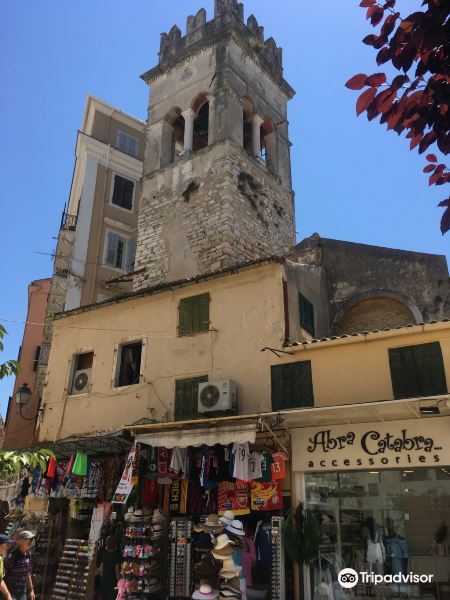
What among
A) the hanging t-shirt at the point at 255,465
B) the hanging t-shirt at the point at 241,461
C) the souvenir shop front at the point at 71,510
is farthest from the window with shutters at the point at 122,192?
the hanging t-shirt at the point at 255,465

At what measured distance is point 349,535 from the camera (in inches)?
372

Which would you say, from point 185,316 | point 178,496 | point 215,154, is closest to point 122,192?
point 215,154

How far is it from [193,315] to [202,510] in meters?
4.43

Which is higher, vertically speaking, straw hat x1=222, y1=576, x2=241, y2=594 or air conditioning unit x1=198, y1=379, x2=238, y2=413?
air conditioning unit x1=198, y1=379, x2=238, y2=413

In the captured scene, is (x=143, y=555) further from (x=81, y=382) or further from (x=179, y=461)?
(x=81, y=382)

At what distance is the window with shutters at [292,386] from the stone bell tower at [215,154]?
20.2 feet

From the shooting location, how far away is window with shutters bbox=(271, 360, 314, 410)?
34.3 ft

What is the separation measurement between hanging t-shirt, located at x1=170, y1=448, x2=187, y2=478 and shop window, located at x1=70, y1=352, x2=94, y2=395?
4.20m

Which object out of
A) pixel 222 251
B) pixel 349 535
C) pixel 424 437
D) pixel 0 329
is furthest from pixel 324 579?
pixel 222 251

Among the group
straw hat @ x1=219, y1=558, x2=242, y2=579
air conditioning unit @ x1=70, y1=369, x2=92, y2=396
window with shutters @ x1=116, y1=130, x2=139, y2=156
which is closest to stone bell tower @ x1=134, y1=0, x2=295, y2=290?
window with shutters @ x1=116, y1=130, x2=139, y2=156

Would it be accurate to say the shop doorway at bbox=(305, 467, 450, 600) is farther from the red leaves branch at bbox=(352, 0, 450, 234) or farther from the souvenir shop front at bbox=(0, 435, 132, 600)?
the red leaves branch at bbox=(352, 0, 450, 234)

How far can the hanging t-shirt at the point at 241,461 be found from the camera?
9.50m

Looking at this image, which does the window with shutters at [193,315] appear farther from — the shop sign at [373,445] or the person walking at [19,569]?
the person walking at [19,569]

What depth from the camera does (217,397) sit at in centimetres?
1085
